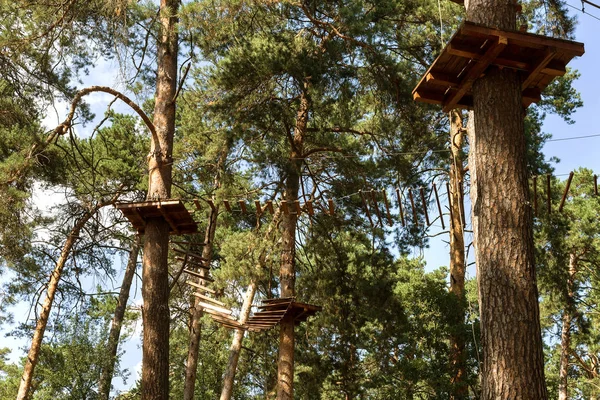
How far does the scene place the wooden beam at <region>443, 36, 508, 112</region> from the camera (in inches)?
174

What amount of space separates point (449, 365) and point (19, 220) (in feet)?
21.8

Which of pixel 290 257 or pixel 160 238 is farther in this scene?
pixel 290 257

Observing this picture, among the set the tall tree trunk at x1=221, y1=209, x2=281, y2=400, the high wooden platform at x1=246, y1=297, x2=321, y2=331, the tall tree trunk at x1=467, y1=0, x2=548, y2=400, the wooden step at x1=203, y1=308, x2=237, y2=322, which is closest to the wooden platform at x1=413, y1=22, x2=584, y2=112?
the tall tree trunk at x1=467, y1=0, x2=548, y2=400

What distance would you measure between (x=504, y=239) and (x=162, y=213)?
348 cm

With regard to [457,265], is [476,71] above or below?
below

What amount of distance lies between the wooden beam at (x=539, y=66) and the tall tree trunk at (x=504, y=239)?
10cm

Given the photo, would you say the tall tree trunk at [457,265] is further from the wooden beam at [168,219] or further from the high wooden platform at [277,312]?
the wooden beam at [168,219]

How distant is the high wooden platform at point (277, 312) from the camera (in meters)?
8.35

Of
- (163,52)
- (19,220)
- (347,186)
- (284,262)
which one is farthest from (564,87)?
(19,220)

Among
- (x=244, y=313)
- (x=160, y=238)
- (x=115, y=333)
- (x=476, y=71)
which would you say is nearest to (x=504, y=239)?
(x=476, y=71)

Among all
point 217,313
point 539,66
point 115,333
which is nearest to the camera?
point 539,66

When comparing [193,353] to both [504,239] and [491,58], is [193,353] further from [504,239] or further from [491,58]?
[491,58]

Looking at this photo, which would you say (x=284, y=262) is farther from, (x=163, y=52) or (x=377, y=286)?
(x=163, y=52)

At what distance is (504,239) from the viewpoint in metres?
4.30
